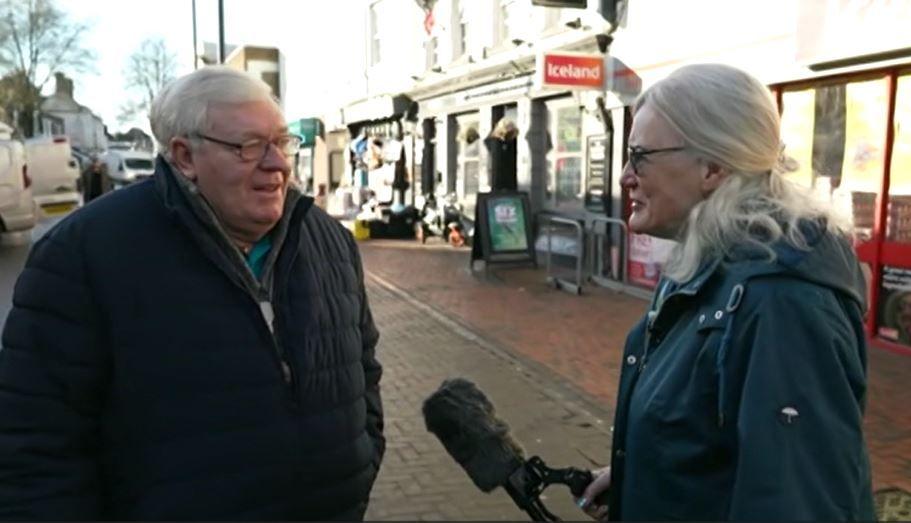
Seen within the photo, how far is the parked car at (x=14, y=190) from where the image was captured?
43.9 ft

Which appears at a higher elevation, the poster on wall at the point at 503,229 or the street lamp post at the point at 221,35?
the street lamp post at the point at 221,35

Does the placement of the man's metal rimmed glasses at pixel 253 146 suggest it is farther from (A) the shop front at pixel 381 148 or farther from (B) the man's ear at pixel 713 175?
(A) the shop front at pixel 381 148

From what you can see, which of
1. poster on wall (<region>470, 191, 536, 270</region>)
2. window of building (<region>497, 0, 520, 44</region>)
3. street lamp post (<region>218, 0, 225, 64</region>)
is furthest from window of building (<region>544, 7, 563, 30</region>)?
street lamp post (<region>218, 0, 225, 64</region>)

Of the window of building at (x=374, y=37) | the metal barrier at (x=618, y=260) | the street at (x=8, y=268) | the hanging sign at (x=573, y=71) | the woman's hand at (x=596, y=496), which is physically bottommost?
the street at (x=8, y=268)

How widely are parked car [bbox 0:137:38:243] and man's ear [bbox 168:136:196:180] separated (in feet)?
44.1

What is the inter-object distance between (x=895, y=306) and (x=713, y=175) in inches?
255

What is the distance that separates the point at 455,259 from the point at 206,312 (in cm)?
1214

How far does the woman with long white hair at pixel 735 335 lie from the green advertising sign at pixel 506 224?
31.5 ft

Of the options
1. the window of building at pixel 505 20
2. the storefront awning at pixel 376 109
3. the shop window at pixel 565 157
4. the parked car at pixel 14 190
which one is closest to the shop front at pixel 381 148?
the storefront awning at pixel 376 109

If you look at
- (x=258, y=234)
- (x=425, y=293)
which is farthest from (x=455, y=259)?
(x=258, y=234)

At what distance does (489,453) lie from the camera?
200cm

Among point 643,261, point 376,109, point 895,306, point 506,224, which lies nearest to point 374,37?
point 376,109

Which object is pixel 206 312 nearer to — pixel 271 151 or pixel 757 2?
pixel 271 151

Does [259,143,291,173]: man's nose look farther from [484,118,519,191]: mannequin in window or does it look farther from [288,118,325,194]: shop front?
[288,118,325,194]: shop front
